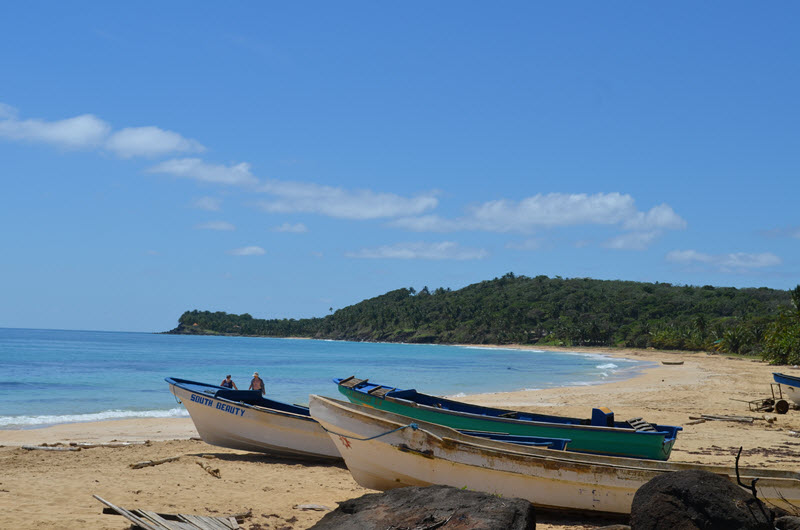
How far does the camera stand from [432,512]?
19.4 ft

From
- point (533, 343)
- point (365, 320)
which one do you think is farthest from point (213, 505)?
point (365, 320)

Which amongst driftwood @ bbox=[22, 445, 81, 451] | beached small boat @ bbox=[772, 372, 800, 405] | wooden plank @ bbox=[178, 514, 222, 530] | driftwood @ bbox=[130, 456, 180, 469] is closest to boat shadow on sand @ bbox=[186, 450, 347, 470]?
driftwood @ bbox=[130, 456, 180, 469]

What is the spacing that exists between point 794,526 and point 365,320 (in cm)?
16484

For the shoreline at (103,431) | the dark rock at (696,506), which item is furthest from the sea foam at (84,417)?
the dark rock at (696,506)

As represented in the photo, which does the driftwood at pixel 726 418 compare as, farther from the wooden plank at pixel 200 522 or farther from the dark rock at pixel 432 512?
the wooden plank at pixel 200 522

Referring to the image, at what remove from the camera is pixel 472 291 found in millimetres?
168750

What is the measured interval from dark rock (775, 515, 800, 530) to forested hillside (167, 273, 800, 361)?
151 ft

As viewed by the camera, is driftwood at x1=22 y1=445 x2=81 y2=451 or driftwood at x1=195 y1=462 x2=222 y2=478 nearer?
driftwood at x1=195 y1=462 x2=222 y2=478

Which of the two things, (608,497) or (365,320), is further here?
(365,320)

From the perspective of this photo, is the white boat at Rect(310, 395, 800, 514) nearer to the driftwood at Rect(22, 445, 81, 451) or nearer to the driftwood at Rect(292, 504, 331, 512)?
the driftwood at Rect(292, 504, 331, 512)

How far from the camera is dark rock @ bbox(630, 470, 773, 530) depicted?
5.45 meters

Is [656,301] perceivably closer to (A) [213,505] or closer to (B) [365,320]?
(B) [365,320]

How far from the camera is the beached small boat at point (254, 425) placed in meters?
11.2

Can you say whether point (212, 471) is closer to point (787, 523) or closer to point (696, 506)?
point (696, 506)
